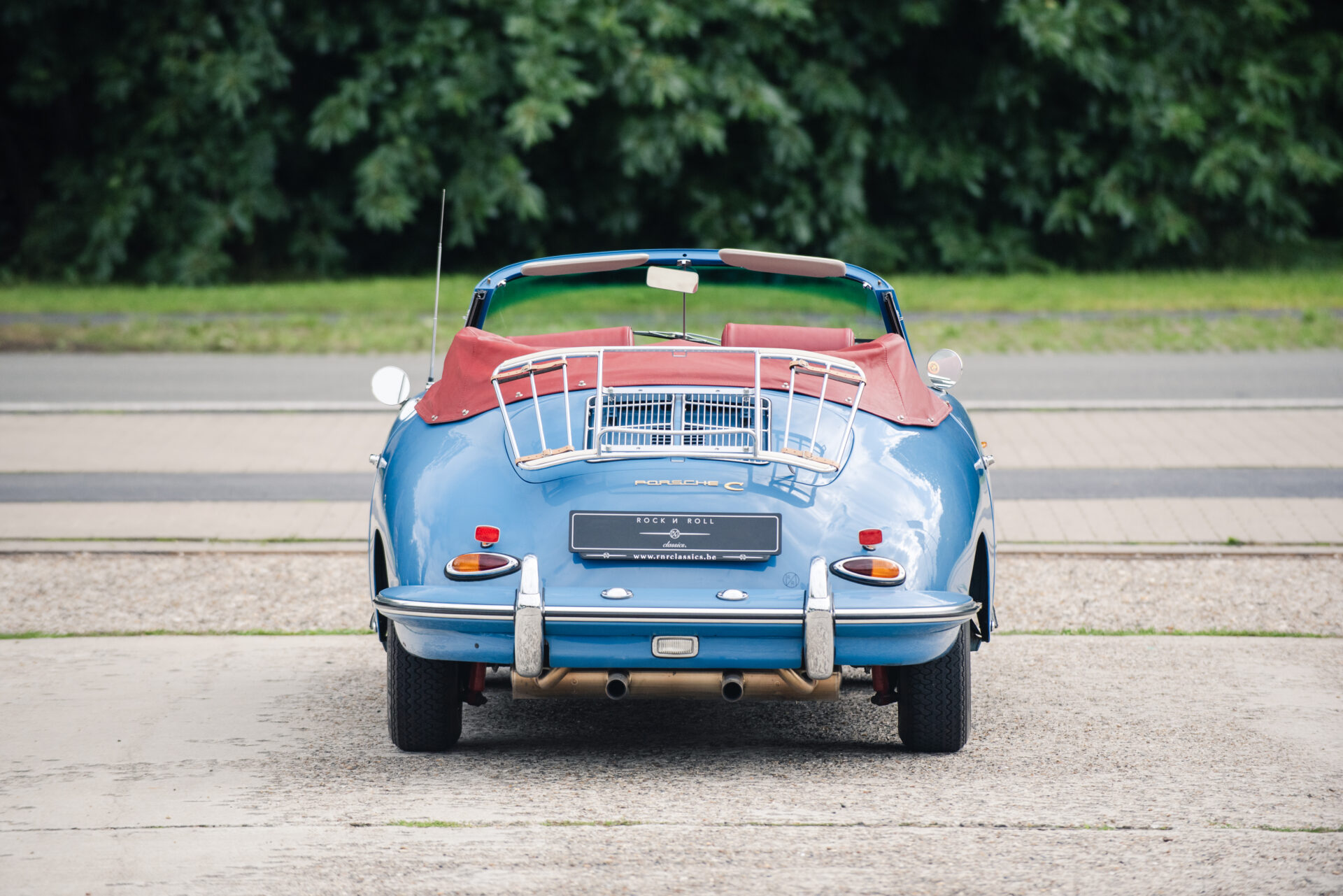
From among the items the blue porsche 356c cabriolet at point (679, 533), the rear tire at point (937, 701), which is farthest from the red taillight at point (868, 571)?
the rear tire at point (937, 701)

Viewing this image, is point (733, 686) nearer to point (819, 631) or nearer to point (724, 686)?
point (724, 686)

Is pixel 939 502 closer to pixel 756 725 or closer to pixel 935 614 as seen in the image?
pixel 935 614

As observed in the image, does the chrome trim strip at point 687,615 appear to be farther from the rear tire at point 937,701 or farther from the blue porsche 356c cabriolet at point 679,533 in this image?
the rear tire at point 937,701

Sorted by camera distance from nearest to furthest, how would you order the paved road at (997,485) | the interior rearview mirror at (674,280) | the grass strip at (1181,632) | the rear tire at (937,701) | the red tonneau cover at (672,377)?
the rear tire at (937,701) < the red tonneau cover at (672,377) < the interior rearview mirror at (674,280) < the grass strip at (1181,632) < the paved road at (997,485)

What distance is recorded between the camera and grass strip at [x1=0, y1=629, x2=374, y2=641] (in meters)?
6.14

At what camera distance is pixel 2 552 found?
770cm

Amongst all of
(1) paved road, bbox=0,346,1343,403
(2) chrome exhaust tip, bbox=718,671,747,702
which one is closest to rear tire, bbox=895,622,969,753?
(2) chrome exhaust tip, bbox=718,671,747,702

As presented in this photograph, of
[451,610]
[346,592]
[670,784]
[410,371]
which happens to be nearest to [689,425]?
[451,610]

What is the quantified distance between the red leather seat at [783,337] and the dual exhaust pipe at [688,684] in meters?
1.32

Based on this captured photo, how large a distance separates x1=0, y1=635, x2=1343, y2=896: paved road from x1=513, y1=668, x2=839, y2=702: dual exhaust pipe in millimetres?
268

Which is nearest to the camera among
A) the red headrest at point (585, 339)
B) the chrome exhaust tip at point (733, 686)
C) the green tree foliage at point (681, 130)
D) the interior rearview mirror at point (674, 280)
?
the chrome exhaust tip at point (733, 686)

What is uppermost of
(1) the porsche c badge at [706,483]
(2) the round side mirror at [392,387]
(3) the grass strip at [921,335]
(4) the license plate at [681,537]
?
(2) the round side mirror at [392,387]

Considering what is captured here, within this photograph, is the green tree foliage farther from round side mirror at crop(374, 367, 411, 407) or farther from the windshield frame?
round side mirror at crop(374, 367, 411, 407)

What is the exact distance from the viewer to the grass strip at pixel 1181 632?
6.12m
